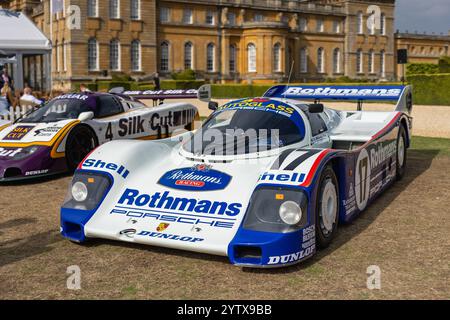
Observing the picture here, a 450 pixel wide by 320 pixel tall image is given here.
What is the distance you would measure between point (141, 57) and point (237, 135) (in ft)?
164

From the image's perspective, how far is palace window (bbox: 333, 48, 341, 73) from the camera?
7138 cm

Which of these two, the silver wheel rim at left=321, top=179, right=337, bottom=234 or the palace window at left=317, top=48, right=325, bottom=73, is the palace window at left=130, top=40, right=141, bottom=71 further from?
the silver wheel rim at left=321, top=179, right=337, bottom=234

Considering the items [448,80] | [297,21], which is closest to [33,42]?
[448,80]

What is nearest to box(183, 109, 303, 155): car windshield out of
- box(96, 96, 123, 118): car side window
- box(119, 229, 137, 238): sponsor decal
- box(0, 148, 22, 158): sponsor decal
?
box(119, 229, 137, 238): sponsor decal

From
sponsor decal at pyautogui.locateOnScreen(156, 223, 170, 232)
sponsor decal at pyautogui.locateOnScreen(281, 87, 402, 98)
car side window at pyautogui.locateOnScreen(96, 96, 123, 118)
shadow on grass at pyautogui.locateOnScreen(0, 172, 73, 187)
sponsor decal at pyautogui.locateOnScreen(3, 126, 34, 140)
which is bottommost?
shadow on grass at pyautogui.locateOnScreen(0, 172, 73, 187)

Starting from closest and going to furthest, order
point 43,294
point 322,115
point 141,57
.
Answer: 1. point 43,294
2. point 322,115
3. point 141,57

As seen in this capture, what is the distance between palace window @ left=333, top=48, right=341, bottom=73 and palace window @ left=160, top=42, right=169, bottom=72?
2463 cm

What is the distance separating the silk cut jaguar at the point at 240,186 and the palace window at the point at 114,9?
158 ft

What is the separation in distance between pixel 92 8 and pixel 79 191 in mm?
48947

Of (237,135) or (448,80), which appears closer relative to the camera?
(237,135)

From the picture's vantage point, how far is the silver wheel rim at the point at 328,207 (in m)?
5.29

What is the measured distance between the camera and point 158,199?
17.9 ft

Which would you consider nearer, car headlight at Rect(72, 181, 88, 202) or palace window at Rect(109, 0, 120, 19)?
car headlight at Rect(72, 181, 88, 202)

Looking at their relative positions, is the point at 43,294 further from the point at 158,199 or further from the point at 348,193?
the point at 348,193
